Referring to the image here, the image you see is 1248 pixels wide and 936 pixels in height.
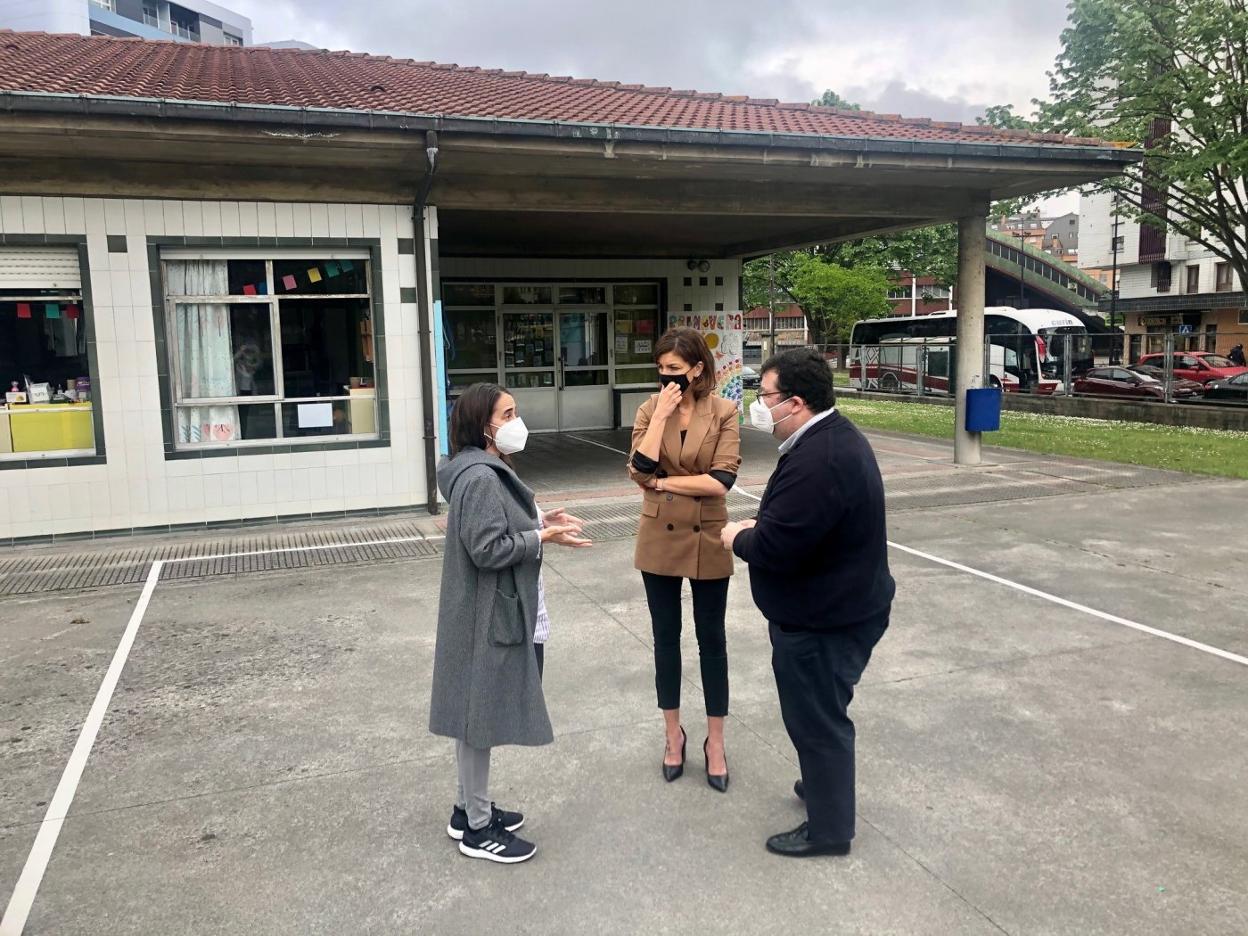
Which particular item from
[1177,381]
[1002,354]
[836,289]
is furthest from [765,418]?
[836,289]

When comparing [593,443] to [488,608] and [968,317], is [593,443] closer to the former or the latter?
[968,317]

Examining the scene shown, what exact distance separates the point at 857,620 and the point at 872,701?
5.67 feet

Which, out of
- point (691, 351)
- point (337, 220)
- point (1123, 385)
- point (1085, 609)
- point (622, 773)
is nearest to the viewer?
point (691, 351)

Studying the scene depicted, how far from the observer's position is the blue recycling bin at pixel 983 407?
476 inches

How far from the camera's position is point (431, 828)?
3.41 m

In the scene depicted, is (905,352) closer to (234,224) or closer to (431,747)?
(234,224)

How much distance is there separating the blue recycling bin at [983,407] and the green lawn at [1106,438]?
2031 millimetres

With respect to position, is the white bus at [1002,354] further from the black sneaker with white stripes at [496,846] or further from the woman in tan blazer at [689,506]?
the black sneaker with white stripes at [496,846]

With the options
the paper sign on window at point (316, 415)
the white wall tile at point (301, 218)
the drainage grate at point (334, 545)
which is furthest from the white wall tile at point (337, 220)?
the drainage grate at point (334, 545)

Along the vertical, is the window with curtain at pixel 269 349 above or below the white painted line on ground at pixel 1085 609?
above

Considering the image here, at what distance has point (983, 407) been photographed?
12.1 m

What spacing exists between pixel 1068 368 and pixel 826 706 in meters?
24.3

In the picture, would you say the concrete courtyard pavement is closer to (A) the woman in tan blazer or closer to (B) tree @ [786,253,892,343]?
(A) the woman in tan blazer

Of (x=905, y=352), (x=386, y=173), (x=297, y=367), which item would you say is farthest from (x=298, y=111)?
(x=905, y=352)
